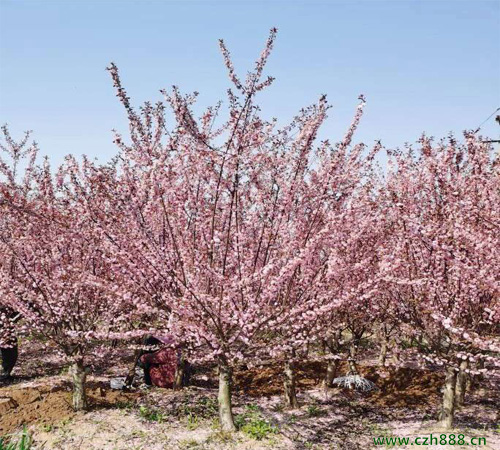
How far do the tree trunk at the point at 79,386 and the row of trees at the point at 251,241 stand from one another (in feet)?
0.15

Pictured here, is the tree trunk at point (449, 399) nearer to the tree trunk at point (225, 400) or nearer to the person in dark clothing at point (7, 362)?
the tree trunk at point (225, 400)

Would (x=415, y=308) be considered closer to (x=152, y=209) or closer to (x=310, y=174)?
(x=310, y=174)

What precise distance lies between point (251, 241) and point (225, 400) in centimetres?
314

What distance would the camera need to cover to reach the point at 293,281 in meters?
7.47

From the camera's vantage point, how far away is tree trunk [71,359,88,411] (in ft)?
30.7

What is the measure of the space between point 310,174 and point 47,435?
721cm

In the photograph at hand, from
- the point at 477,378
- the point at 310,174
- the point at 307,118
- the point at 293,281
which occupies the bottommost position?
the point at 477,378

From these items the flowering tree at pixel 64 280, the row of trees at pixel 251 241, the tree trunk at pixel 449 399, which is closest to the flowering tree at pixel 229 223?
the row of trees at pixel 251 241

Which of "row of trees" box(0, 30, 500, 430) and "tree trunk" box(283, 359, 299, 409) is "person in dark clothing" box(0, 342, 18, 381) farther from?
"tree trunk" box(283, 359, 299, 409)

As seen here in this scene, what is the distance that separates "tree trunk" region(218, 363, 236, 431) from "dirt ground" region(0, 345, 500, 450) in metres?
0.18

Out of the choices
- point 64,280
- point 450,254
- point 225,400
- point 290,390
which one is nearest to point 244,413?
point 290,390

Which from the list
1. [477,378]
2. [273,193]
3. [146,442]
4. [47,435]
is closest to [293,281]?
[273,193]

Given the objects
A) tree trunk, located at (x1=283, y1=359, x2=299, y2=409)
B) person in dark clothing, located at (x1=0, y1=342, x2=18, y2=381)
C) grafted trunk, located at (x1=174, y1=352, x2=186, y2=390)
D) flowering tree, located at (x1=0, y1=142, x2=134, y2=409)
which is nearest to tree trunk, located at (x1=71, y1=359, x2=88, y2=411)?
flowering tree, located at (x1=0, y1=142, x2=134, y2=409)

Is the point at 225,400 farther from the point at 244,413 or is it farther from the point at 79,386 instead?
the point at 79,386
